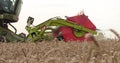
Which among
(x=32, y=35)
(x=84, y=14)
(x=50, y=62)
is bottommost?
(x=32, y=35)

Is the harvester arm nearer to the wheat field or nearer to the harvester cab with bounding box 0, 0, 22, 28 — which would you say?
the harvester cab with bounding box 0, 0, 22, 28

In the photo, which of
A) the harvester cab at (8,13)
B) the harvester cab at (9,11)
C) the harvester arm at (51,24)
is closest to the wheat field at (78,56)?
the harvester arm at (51,24)

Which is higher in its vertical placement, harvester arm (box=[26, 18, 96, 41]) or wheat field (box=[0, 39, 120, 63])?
wheat field (box=[0, 39, 120, 63])

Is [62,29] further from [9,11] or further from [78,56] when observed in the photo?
[78,56]

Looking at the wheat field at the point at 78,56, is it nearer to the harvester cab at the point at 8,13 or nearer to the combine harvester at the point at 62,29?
the combine harvester at the point at 62,29

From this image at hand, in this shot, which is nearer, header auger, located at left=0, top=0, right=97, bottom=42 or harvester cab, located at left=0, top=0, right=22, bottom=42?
header auger, located at left=0, top=0, right=97, bottom=42

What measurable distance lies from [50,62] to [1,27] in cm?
1673

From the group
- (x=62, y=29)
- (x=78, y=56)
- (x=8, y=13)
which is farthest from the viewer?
(x=8, y=13)

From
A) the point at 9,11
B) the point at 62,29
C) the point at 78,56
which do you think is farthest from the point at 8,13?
the point at 78,56

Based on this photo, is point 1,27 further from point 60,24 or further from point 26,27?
point 60,24

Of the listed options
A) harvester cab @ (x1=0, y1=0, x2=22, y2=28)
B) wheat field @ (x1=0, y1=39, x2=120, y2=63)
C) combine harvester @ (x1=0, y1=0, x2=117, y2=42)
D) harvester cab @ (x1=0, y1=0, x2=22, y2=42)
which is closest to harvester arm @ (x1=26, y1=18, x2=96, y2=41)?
combine harvester @ (x1=0, y1=0, x2=117, y2=42)

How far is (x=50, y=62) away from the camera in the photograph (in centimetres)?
201

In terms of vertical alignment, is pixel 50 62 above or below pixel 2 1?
above

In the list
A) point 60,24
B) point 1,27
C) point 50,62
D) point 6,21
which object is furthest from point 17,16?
point 50,62
